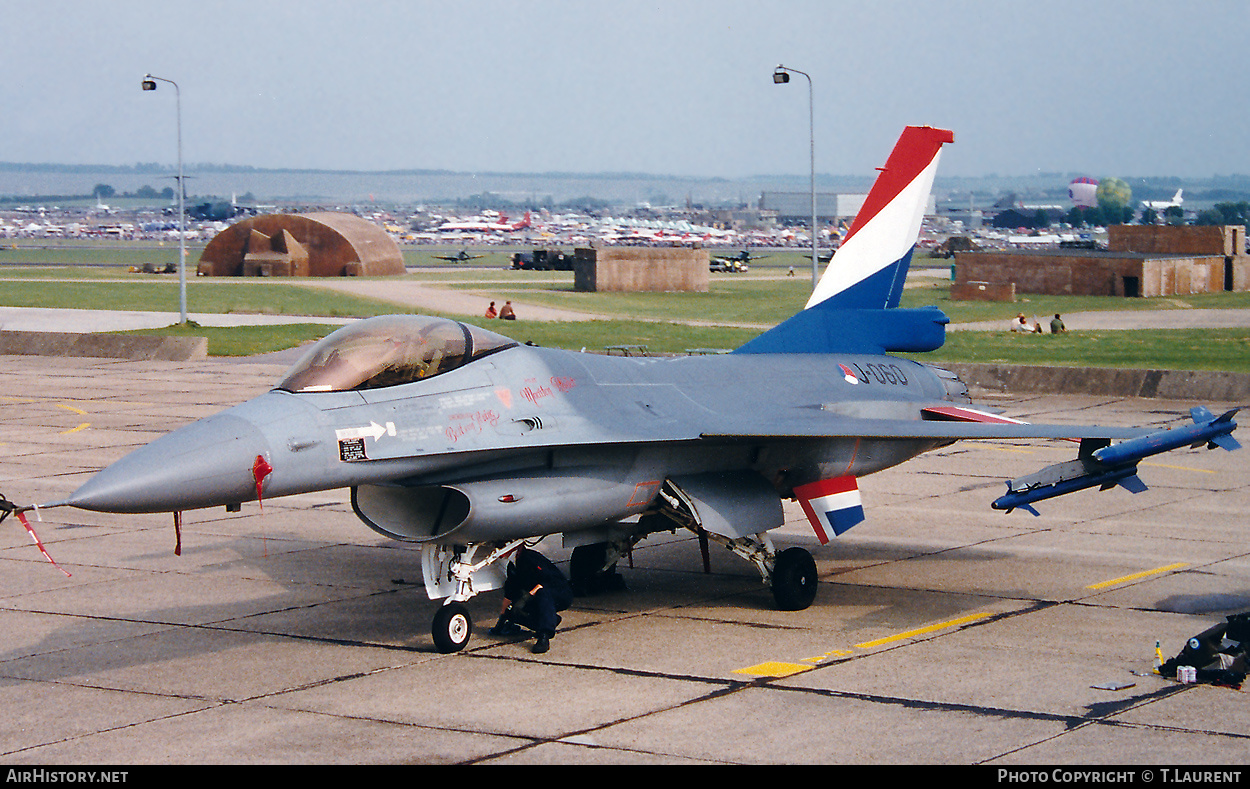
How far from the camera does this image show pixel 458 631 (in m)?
12.4

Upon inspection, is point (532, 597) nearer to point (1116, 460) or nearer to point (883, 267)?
point (1116, 460)

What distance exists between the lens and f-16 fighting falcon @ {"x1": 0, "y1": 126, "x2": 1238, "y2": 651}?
1114 centimetres

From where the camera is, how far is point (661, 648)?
41.2 ft

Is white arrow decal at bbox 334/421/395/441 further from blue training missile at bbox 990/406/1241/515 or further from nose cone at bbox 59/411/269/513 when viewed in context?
blue training missile at bbox 990/406/1241/515

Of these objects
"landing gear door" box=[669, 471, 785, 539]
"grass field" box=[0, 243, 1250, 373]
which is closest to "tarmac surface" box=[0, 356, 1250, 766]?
"landing gear door" box=[669, 471, 785, 539]

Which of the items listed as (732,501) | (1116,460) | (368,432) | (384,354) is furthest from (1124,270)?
(368,432)

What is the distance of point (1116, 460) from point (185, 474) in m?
9.09

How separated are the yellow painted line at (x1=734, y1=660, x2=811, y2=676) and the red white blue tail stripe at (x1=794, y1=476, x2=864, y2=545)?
325 centimetres

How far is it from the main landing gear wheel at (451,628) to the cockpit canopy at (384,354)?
7.45ft

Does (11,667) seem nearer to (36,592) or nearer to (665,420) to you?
(36,592)

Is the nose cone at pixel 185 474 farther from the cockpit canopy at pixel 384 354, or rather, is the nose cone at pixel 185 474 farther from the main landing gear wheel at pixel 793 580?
the main landing gear wheel at pixel 793 580

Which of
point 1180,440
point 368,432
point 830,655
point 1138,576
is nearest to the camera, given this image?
point 368,432

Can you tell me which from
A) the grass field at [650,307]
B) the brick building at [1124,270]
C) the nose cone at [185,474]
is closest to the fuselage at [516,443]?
the nose cone at [185,474]

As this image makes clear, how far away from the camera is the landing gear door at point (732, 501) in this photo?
13.8 m
